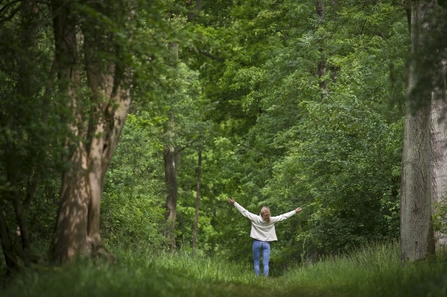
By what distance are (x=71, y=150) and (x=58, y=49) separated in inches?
66.8

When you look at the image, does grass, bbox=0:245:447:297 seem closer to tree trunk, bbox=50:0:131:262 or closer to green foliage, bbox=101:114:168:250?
tree trunk, bbox=50:0:131:262

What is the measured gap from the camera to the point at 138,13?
12.3m

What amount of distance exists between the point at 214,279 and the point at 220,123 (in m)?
23.3

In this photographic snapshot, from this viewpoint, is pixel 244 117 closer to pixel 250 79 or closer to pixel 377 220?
pixel 250 79

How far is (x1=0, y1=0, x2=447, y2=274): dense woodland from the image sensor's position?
1148 centimetres

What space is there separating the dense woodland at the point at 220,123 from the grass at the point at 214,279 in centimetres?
120

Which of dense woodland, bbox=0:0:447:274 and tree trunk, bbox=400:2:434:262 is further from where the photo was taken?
tree trunk, bbox=400:2:434:262

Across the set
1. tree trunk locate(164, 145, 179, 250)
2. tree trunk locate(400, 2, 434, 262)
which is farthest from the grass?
tree trunk locate(164, 145, 179, 250)

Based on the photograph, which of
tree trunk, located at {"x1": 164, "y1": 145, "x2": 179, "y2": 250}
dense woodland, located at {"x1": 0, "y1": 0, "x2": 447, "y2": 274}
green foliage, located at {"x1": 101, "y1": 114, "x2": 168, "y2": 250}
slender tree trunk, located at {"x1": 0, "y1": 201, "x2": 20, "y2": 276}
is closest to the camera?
dense woodland, located at {"x1": 0, "y1": 0, "x2": 447, "y2": 274}

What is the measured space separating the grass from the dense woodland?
Result: 1.20 m

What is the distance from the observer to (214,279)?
13656 millimetres

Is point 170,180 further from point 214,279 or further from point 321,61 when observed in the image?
point 214,279

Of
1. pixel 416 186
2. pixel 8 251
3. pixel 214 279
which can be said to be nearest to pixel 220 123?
pixel 416 186

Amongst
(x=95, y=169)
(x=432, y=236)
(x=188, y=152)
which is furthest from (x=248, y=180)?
(x=95, y=169)
